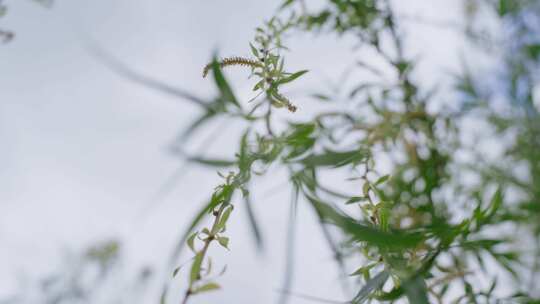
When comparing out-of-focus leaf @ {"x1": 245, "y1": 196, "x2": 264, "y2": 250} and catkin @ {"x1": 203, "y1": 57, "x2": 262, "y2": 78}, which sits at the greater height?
catkin @ {"x1": 203, "y1": 57, "x2": 262, "y2": 78}

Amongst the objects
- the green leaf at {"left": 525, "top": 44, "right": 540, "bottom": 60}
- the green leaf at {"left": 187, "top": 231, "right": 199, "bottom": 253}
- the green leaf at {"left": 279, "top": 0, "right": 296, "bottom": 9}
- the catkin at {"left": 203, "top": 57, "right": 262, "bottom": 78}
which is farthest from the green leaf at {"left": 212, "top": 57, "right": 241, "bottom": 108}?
the green leaf at {"left": 525, "top": 44, "right": 540, "bottom": 60}

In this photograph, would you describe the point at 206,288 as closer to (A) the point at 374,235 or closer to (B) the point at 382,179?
(A) the point at 374,235

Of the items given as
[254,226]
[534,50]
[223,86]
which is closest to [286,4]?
[223,86]

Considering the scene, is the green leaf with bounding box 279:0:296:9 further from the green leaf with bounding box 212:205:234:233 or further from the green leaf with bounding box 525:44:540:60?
the green leaf with bounding box 525:44:540:60

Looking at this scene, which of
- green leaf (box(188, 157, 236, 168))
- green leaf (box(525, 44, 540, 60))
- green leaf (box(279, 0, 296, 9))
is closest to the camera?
green leaf (box(188, 157, 236, 168))

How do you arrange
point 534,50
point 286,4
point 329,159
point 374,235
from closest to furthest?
point 374,235
point 329,159
point 286,4
point 534,50

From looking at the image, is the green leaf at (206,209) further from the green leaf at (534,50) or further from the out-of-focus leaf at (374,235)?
the green leaf at (534,50)

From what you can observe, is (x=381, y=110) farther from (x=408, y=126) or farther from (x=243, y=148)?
(x=243, y=148)

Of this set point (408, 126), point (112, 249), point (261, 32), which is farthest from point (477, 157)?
point (112, 249)
